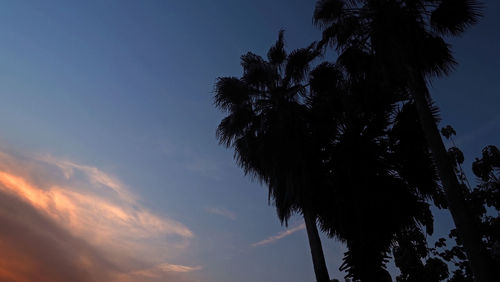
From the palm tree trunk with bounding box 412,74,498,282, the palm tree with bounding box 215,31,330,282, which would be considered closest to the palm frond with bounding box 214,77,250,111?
the palm tree with bounding box 215,31,330,282

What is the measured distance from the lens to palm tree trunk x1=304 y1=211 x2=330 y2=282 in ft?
40.2

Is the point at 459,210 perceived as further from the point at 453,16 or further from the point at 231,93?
the point at 231,93

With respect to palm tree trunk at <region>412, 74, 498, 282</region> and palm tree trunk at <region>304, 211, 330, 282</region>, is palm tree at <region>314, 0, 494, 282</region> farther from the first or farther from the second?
palm tree trunk at <region>304, 211, 330, 282</region>

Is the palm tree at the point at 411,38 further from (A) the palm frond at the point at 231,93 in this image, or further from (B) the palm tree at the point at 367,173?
(A) the palm frond at the point at 231,93

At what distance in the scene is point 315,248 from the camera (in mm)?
12695

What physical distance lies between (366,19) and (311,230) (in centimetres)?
777

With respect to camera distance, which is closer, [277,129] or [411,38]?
[411,38]

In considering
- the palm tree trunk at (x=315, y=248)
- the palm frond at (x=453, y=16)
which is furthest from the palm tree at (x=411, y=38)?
the palm tree trunk at (x=315, y=248)

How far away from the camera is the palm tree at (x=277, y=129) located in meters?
12.8

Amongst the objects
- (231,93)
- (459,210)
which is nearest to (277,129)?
(231,93)

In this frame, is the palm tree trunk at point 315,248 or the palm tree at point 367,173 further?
the palm tree trunk at point 315,248

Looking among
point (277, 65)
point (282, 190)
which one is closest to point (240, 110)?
point (277, 65)

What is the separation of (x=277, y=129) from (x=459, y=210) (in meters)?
7.43

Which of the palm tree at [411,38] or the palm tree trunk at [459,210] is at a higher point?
the palm tree at [411,38]
